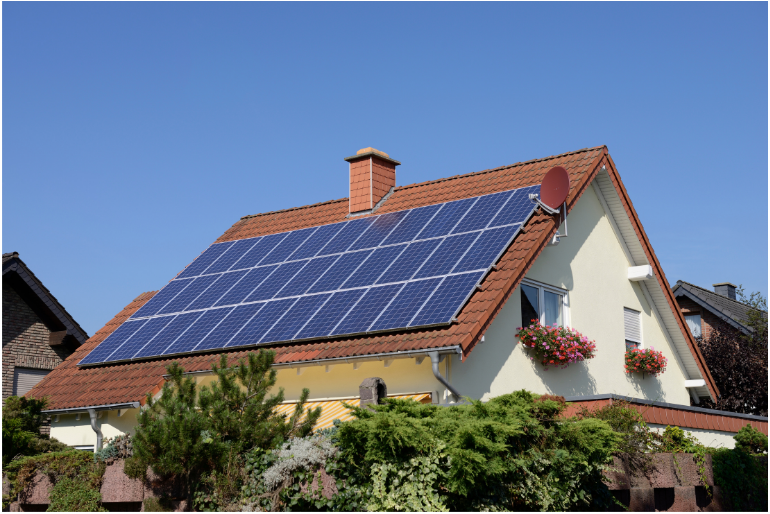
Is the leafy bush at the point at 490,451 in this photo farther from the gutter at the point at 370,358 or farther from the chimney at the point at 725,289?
the chimney at the point at 725,289

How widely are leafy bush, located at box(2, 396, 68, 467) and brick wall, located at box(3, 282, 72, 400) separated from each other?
1194 centimetres

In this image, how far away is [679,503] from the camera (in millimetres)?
13406

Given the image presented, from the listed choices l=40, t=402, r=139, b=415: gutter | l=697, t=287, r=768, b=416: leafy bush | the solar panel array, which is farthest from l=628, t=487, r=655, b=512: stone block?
l=697, t=287, r=768, b=416: leafy bush

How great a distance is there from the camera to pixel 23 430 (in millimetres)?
16031

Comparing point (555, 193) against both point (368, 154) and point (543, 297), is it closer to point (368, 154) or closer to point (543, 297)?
point (543, 297)

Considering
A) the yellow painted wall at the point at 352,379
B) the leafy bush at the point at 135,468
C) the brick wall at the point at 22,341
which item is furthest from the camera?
the brick wall at the point at 22,341

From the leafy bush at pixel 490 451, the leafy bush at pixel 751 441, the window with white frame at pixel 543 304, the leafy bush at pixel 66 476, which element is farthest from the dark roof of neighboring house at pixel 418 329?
the leafy bush at pixel 751 441

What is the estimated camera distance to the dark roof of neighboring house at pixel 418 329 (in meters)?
15.4

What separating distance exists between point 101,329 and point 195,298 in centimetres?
424

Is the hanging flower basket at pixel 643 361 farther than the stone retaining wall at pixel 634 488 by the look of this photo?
Yes

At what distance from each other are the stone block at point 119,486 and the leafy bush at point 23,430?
111 inches

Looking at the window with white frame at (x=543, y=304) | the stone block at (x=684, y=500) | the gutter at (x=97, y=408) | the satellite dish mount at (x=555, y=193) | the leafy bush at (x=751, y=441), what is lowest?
the stone block at (x=684, y=500)

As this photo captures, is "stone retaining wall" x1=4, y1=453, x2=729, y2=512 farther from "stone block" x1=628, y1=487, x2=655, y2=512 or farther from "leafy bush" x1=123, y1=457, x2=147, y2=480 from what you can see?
"leafy bush" x1=123, y1=457, x2=147, y2=480

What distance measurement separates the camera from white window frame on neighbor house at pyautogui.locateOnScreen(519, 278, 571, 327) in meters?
18.1
